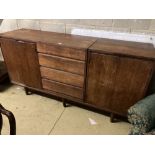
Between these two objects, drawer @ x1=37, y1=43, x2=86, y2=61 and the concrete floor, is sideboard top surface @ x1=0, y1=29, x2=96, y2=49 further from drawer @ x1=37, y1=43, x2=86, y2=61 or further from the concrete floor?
the concrete floor

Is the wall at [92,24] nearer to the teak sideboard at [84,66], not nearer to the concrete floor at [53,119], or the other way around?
the teak sideboard at [84,66]

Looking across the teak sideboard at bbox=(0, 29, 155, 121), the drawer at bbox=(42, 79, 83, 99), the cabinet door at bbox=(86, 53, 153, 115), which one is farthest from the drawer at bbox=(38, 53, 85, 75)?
the drawer at bbox=(42, 79, 83, 99)

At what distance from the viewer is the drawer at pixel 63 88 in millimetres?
1791

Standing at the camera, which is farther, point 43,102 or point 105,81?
point 43,102

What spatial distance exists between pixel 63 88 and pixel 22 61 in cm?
62

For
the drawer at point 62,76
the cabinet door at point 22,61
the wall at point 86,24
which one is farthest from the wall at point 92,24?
the drawer at point 62,76

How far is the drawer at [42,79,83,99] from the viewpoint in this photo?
5.88 feet

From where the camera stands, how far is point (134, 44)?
161 centimetres
